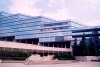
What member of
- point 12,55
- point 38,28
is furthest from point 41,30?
point 12,55

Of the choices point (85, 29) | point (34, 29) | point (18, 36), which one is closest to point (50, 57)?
point (85, 29)

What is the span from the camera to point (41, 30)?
301 ft

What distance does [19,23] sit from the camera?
100062mm

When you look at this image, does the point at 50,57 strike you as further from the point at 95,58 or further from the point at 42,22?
the point at 42,22

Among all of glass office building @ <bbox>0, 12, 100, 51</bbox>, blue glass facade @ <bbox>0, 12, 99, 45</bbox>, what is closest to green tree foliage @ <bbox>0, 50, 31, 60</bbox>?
glass office building @ <bbox>0, 12, 100, 51</bbox>

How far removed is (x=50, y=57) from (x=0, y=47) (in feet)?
67.4

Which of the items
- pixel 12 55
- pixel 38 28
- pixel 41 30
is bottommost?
pixel 12 55

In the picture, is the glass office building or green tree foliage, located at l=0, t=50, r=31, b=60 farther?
the glass office building

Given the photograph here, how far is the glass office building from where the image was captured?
8281cm

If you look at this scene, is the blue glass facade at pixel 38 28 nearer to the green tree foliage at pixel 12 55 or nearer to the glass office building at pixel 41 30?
the glass office building at pixel 41 30

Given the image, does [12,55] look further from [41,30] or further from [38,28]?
[38,28]

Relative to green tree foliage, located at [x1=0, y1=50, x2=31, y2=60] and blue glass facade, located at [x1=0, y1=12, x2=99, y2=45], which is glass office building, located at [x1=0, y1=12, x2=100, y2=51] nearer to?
blue glass facade, located at [x1=0, y1=12, x2=99, y2=45]

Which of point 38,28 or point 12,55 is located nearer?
point 12,55

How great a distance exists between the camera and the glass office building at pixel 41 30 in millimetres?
82812
